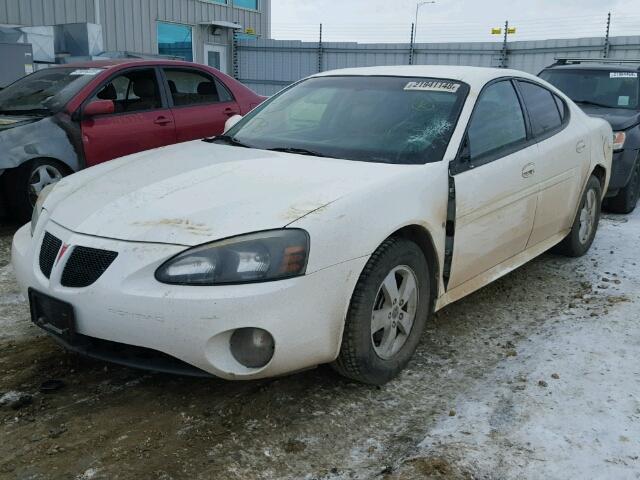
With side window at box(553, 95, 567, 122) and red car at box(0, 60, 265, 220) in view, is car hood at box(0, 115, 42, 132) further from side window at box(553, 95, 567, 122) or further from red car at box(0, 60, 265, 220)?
side window at box(553, 95, 567, 122)

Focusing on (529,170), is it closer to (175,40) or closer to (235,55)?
(175,40)

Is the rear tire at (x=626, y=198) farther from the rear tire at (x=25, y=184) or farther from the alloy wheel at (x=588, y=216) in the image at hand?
the rear tire at (x=25, y=184)

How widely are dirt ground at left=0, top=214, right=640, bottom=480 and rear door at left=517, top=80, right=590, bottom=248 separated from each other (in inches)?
34.7

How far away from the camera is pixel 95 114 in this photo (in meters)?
5.85

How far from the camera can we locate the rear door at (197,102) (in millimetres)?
6562

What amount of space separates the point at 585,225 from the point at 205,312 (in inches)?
149

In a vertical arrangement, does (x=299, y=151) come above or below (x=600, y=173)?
above

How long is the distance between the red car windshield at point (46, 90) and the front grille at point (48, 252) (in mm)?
3384

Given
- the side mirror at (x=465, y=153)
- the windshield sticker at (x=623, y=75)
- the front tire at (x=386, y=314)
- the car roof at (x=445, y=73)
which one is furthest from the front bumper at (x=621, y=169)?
the front tire at (x=386, y=314)

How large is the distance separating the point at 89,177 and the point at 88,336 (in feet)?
3.48

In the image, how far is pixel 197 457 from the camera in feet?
7.91

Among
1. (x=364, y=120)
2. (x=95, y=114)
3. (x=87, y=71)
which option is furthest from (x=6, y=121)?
(x=364, y=120)

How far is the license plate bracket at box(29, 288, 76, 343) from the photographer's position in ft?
8.49

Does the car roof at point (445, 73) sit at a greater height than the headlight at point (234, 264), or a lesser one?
greater
